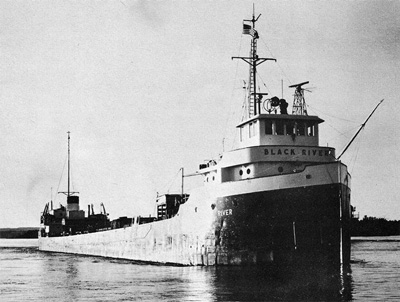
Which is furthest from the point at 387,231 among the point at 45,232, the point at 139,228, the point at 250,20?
the point at 250,20

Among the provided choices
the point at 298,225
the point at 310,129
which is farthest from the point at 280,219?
the point at 310,129

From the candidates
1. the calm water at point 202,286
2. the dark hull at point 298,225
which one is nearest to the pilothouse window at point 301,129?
the dark hull at point 298,225

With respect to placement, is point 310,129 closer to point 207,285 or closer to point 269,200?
point 269,200

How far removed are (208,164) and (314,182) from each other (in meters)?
7.11

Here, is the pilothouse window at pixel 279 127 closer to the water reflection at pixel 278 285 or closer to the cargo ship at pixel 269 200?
the cargo ship at pixel 269 200

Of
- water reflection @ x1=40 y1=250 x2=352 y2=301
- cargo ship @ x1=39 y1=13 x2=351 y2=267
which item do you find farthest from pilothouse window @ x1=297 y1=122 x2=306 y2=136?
water reflection @ x1=40 y1=250 x2=352 y2=301

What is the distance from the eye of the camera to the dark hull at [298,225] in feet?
74.2

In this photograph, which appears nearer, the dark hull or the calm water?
the calm water

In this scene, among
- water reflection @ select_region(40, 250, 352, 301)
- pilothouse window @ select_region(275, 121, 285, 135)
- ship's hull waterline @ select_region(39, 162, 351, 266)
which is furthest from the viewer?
pilothouse window @ select_region(275, 121, 285, 135)

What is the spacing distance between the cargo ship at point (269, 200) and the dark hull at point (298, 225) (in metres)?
0.04

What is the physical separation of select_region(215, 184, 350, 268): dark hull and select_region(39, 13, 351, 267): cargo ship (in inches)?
1.6

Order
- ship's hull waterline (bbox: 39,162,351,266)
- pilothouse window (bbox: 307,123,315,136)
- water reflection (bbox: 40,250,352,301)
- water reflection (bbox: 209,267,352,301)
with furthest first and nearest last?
pilothouse window (bbox: 307,123,315,136) < ship's hull waterline (bbox: 39,162,351,266) < water reflection (bbox: 40,250,352,301) < water reflection (bbox: 209,267,352,301)

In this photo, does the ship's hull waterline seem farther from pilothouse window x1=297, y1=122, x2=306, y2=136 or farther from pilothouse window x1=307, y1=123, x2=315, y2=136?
pilothouse window x1=297, y1=122, x2=306, y2=136

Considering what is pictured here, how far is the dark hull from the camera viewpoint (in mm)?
22625
